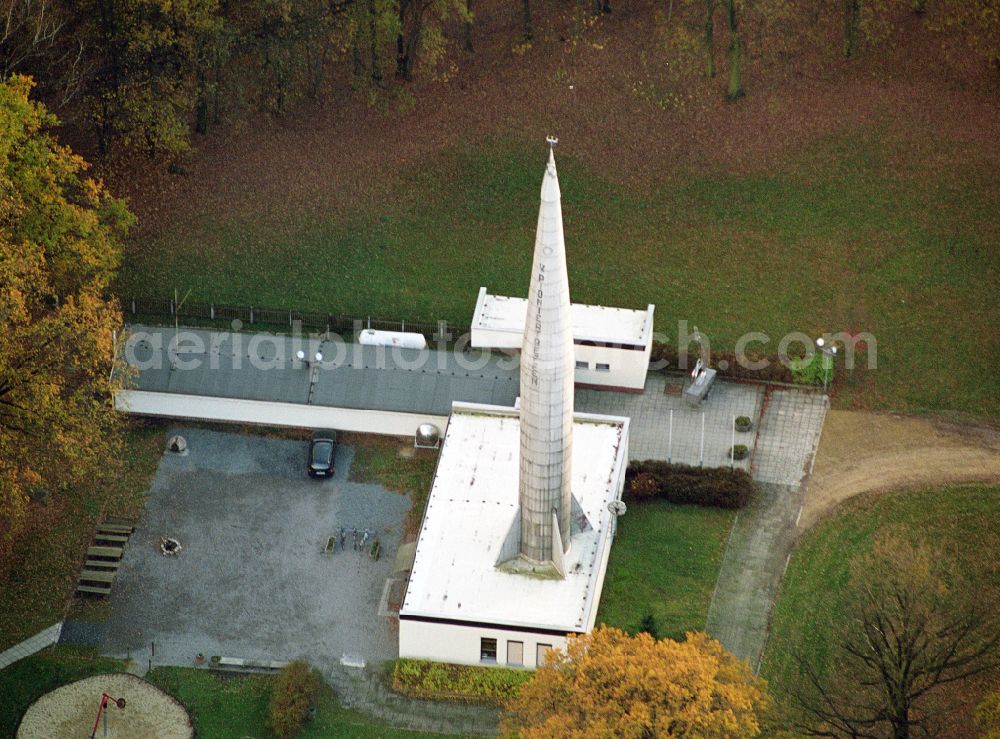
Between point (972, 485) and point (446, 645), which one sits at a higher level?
point (972, 485)

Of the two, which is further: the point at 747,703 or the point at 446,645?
the point at 446,645

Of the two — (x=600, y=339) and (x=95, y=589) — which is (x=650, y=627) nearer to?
(x=600, y=339)

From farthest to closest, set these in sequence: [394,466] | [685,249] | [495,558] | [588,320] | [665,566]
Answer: [685,249] < [588,320] < [394,466] < [665,566] < [495,558]

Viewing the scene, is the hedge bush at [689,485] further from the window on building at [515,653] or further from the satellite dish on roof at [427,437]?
the window on building at [515,653]

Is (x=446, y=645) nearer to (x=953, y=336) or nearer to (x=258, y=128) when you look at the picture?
(x=953, y=336)

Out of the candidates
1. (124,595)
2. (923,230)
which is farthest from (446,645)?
(923,230)

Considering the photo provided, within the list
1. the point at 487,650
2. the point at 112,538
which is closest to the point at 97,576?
the point at 112,538

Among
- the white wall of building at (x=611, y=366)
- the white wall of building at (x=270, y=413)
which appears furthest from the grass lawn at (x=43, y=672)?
the white wall of building at (x=611, y=366)
